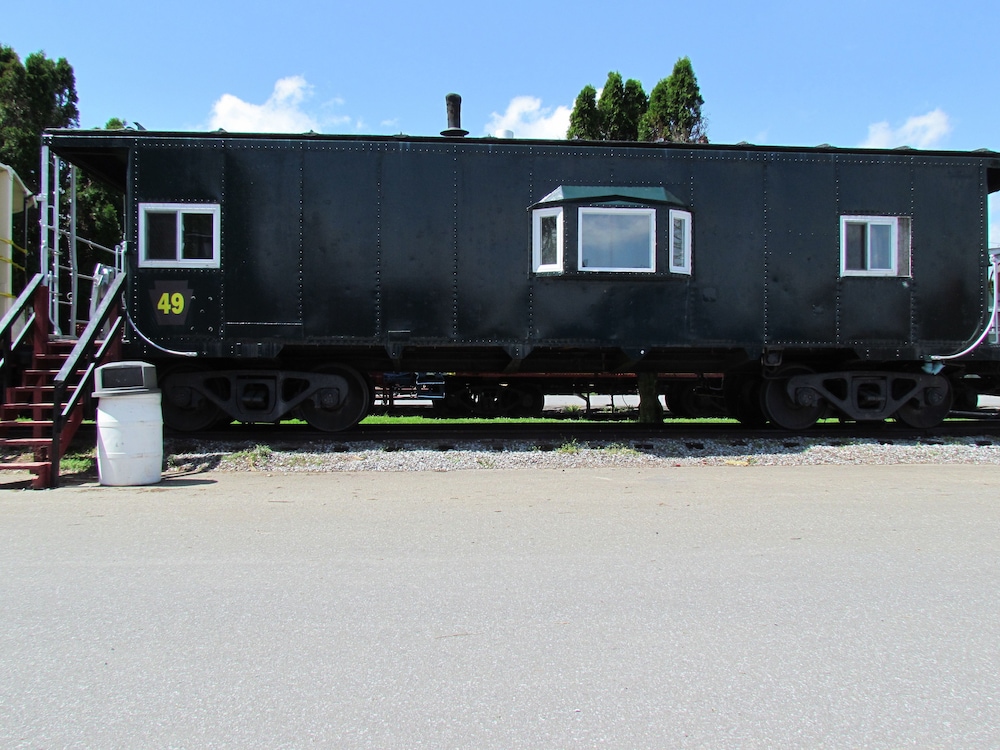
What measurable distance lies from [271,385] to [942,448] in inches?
321

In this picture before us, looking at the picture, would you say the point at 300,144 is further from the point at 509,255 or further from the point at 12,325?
the point at 12,325

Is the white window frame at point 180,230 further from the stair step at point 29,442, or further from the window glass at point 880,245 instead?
the window glass at point 880,245

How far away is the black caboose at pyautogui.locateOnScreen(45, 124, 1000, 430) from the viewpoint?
26.9 feet

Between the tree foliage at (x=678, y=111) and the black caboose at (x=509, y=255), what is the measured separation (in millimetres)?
18111

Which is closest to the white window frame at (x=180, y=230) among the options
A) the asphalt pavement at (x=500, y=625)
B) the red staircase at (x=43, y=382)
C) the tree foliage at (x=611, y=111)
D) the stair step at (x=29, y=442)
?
the red staircase at (x=43, y=382)

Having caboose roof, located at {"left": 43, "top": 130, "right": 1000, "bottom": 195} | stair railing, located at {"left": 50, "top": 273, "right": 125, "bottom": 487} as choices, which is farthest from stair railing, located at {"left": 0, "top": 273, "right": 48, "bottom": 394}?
caboose roof, located at {"left": 43, "top": 130, "right": 1000, "bottom": 195}

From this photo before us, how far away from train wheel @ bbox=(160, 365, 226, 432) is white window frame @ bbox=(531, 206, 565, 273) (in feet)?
14.4

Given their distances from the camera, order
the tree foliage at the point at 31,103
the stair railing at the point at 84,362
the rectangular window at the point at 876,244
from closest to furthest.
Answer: the stair railing at the point at 84,362, the rectangular window at the point at 876,244, the tree foliage at the point at 31,103

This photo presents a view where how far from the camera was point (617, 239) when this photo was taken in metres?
8.33

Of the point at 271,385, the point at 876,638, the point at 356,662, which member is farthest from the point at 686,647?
the point at 271,385

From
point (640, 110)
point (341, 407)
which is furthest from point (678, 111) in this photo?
point (341, 407)

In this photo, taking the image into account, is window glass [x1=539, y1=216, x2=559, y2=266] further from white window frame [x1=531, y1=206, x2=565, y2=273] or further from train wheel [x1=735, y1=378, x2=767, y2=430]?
train wheel [x1=735, y1=378, x2=767, y2=430]

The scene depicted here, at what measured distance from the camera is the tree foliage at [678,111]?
25.8 meters

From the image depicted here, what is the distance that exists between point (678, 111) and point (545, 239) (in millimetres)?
20520
